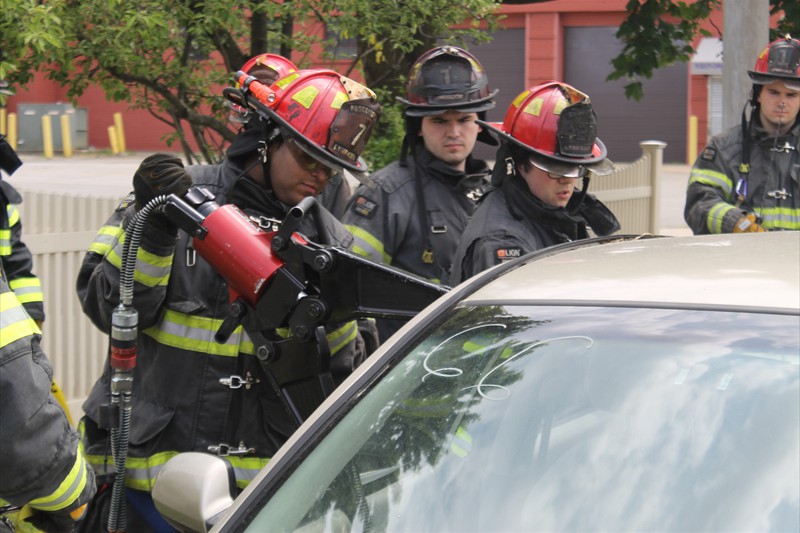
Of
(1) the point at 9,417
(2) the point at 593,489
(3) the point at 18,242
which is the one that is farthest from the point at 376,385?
(3) the point at 18,242

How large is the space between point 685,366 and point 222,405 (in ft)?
5.03

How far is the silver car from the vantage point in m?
2.07

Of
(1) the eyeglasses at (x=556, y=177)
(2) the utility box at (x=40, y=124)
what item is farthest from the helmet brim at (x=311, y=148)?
(2) the utility box at (x=40, y=124)

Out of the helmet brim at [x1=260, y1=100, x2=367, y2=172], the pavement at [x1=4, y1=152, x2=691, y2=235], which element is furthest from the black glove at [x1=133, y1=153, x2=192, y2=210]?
the pavement at [x1=4, y1=152, x2=691, y2=235]

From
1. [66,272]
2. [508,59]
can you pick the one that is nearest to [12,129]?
[508,59]

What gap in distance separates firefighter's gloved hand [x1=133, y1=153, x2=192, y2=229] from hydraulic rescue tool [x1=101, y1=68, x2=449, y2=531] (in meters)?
0.05

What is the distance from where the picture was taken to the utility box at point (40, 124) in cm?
2912

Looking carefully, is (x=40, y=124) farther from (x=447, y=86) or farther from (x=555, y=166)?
(x=555, y=166)

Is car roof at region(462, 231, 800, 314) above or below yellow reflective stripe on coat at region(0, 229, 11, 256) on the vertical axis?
above

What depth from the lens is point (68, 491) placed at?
2.75 m

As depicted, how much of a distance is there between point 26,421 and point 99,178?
779 inches

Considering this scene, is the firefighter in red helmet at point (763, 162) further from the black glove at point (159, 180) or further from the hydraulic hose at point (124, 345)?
the hydraulic hose at point (124, 345)

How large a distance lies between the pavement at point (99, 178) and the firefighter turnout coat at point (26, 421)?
39.6 ft

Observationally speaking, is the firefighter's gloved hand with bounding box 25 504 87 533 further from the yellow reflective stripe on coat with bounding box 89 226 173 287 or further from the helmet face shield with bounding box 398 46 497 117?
the helmet face shield with bounding box 398 46 497 117
